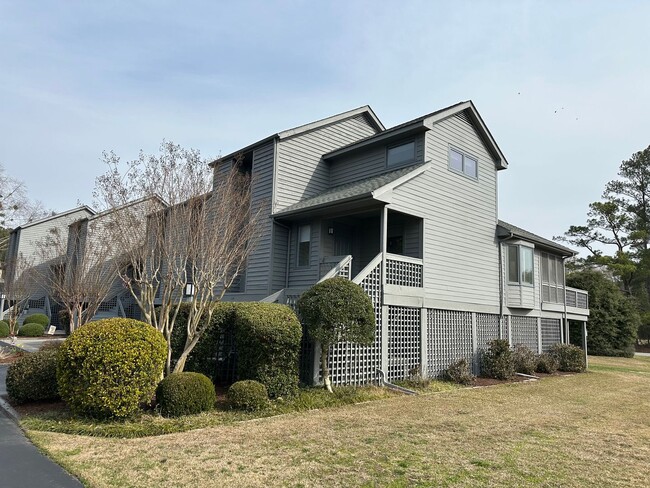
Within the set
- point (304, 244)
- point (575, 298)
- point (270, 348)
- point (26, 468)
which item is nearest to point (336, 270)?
point (270, 348)

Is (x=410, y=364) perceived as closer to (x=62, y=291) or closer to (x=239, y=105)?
(x=239, y=105)

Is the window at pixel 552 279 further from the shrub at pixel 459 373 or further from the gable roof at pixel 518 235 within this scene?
the shrub at pixel 459 373

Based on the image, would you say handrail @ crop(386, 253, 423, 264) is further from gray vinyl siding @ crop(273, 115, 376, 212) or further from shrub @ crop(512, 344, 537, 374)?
shrub @ crop(512, 344, 537, 374)

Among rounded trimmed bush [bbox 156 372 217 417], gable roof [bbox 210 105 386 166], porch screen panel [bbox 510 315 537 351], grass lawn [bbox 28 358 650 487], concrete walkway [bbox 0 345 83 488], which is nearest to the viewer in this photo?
concrete walkway [bbox 0 345 83 488]

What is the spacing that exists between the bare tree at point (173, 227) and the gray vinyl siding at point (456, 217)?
4.77 meters

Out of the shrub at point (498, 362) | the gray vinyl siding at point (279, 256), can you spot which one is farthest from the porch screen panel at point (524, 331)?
the gray vinyl siding at point (279, 256)

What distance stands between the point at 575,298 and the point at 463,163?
10.5 meters

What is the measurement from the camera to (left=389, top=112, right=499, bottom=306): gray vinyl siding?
13367 mm

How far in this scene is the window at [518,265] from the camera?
16688mm

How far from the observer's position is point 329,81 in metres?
14.4

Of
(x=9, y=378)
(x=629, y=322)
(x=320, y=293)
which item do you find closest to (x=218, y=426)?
(x=320, y=293)

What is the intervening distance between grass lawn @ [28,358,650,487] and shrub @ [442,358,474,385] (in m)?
3.57

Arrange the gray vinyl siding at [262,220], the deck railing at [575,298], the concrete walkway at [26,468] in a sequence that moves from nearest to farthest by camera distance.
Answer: the concrete walkway at [26,468]
the gray vinyl siding at [262,220]
the deck railing at [575,298]

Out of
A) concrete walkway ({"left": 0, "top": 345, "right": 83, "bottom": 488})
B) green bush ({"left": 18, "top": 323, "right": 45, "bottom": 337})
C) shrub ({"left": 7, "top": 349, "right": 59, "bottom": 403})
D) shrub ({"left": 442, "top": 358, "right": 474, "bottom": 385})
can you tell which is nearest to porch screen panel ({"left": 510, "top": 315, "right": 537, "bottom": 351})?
shrub ({"left": 442, "top": 358, "right": 474, "bottom": 385})
